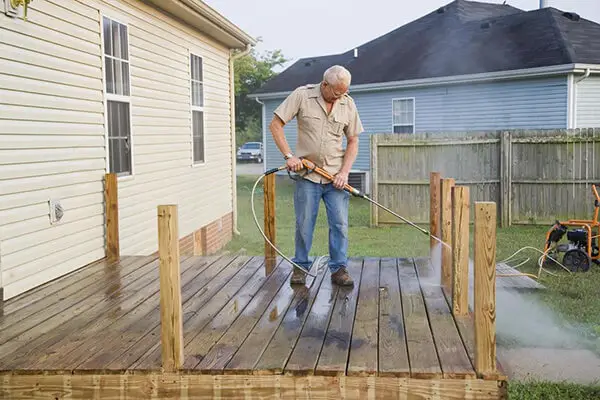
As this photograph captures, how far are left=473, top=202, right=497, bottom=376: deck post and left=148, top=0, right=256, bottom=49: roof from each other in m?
5.45

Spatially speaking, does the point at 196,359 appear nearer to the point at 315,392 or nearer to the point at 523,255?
the point at 315,392

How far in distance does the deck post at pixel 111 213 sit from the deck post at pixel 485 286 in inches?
154

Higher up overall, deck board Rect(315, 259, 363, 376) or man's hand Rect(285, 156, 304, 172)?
man's hand Rect(285, 156, 304, 172)

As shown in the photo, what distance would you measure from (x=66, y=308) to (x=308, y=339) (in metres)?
1.74

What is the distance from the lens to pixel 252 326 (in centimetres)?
387

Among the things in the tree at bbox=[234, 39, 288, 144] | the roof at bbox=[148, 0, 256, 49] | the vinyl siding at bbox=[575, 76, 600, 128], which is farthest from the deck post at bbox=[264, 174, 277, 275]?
the tree at bbox=[234, 39, 288, 144]

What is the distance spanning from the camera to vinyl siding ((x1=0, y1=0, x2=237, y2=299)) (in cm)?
467

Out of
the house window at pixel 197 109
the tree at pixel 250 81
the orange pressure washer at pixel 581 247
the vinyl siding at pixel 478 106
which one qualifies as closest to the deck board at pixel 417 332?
the orange pressure washer at pixel 581 247

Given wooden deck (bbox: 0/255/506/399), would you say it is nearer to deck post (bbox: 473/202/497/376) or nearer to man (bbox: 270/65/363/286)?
deck post (bbox: 473/202/497/376)

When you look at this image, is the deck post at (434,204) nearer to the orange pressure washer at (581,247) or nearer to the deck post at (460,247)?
the deck post at (460,247)

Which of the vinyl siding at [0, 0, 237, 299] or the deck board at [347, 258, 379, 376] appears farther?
the vinyl siding at [0, 0, 237, 299]

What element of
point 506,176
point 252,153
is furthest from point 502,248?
point 252,153

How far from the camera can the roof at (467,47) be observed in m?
15.2

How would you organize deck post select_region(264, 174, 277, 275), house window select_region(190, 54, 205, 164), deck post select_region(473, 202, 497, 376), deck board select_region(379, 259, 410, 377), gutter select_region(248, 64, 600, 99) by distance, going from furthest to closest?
gutter select_region(248, 64, 600, 99) → house window select_region(190, 54, 205, 164) → deck post select_region(264, 174, 277, 275) → deck board select_region(379, 259, 410, 377) → deck post select_region(473, 202, 497, 376)
